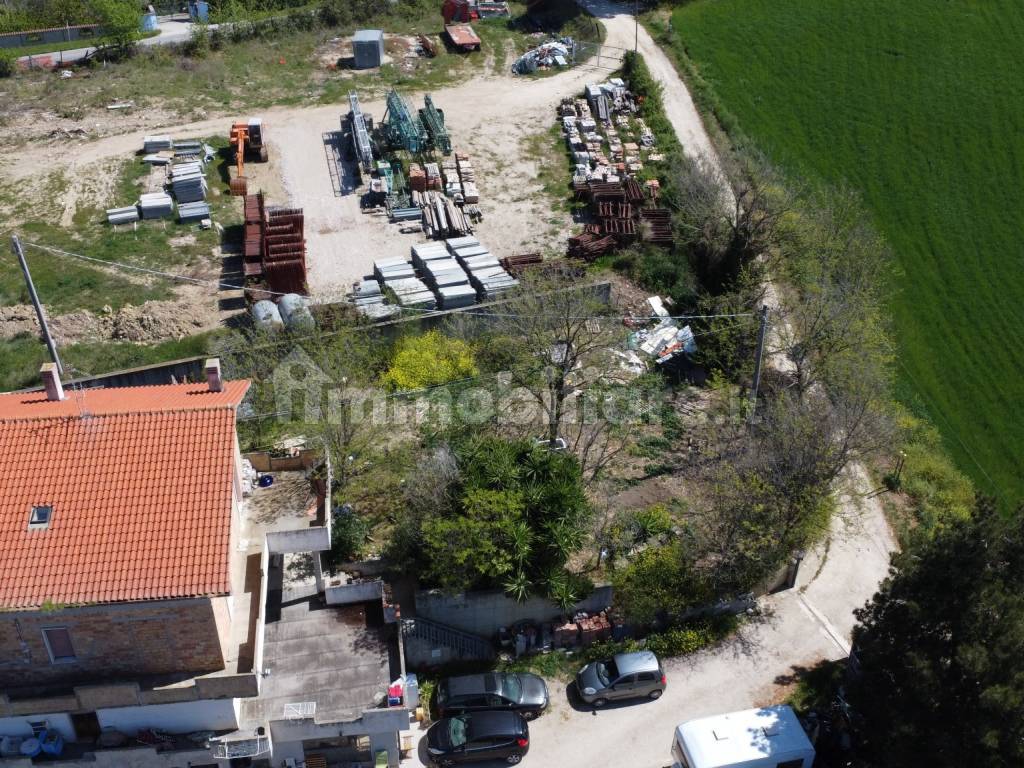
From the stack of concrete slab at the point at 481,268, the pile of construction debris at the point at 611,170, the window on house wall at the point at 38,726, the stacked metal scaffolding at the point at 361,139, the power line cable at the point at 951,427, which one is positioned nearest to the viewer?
the window on house wall at the point at 38,726

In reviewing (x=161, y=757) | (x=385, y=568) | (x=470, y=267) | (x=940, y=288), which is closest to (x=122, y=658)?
(x=161, y=757)

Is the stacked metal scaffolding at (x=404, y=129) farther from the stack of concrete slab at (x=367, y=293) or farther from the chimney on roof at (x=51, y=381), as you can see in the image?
the chimney on roof at (x=51, y=381)

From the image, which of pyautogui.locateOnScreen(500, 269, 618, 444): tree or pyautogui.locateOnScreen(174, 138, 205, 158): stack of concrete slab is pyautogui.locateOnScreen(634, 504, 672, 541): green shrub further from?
pyautogui.locateOnScreen(174, 138, 205, 158): stack of concrete slab

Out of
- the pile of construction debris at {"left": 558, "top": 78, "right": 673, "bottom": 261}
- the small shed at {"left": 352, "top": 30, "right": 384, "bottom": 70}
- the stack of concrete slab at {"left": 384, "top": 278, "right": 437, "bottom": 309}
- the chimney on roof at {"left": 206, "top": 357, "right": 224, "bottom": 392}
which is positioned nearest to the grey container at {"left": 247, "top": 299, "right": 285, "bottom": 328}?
the stack of concrete slab at {"left": 384, "top": 278, "right": 437, "bottom": 309}

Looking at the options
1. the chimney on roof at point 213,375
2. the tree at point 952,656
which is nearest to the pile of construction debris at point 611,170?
the chimney on roof at point 213,375

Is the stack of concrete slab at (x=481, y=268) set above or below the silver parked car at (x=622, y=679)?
above

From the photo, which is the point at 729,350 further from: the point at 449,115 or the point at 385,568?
the point at 449,115

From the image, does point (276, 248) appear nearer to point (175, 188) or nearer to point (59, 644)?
point (175, 188)
